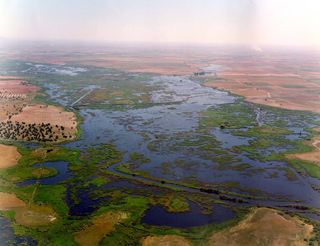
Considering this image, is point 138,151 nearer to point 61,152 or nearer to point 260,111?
point 61,152

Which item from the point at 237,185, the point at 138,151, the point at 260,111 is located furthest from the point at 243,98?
the point at 237,185

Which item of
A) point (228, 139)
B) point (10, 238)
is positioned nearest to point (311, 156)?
point (228, 139)

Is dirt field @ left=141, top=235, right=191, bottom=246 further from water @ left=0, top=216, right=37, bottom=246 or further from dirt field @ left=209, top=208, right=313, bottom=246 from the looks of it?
water @ left=0, top=216, right=37, bottom=246

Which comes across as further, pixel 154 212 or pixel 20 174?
pixel 20 174

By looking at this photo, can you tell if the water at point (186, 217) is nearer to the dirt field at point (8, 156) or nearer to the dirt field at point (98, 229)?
the dirt field at point (98, 229)

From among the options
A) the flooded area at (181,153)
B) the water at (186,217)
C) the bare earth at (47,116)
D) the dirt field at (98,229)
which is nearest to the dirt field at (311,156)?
the flooded area at (181,153)

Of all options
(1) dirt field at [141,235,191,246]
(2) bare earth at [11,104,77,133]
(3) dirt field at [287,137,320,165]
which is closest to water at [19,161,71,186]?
(2) bare earth at [11,104,77,133]
